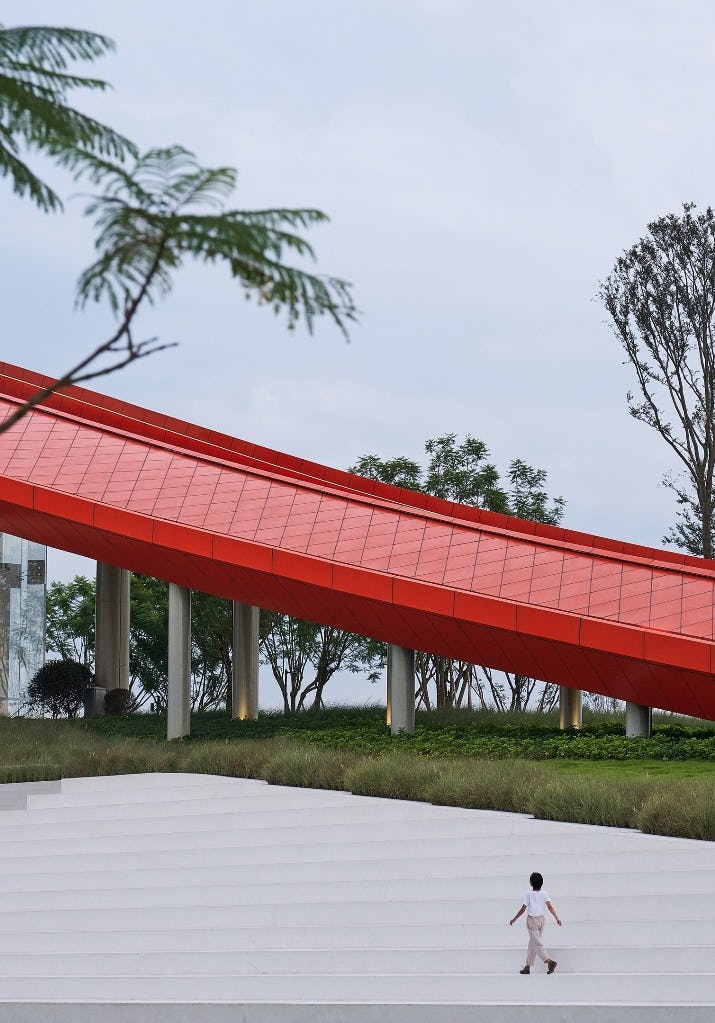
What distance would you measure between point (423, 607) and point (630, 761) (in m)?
4.37

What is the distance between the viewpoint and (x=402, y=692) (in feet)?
77.5

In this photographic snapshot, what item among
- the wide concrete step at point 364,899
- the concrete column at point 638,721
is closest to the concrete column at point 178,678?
the concrete column at point 638,721

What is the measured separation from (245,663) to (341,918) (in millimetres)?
17387

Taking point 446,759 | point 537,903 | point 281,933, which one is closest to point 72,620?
point 446,759

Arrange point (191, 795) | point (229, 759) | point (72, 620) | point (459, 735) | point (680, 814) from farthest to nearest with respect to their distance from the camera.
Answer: point (72, 620) < point (459, 735) < point (229, 759) < point (191, 795) < point (680, 814)

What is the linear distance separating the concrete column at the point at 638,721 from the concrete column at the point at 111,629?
15059mm

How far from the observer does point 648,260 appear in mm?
34656

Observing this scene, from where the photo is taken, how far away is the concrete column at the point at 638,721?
2208 centimetres

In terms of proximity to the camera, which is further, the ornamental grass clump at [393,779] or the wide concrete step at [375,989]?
the ornamental grass clump at [393,779]

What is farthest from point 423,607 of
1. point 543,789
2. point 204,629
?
point 204,629

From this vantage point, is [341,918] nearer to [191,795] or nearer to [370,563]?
[191,795]

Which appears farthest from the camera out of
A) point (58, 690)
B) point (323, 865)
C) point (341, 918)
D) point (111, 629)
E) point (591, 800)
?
point (111, 629)

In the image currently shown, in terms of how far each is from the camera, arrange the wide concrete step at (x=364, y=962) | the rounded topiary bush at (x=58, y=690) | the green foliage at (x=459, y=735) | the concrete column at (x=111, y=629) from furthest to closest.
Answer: the concrete column at (x=111, y=629)
the rounded topiary bush at (x=58, y=690)
the green foliage at (x=459, y=735)
the wide concrete step at (x=364, y=962)

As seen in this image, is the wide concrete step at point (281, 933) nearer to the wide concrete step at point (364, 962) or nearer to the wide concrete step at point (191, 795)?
the wide concrete step at point (364, 962)
